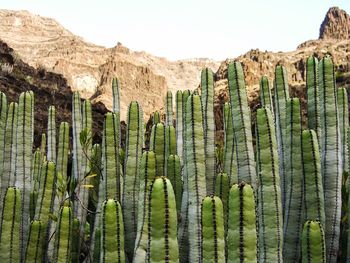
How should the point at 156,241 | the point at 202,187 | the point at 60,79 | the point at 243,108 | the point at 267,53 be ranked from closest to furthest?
1. the point at 156,241
2. the point at 202,187
3. the point at 243,108
4. the point at 60,79
5. the point at 267,53

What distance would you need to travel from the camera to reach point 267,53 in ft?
142

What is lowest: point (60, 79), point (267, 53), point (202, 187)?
point (202, 187)

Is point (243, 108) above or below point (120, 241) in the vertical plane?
above

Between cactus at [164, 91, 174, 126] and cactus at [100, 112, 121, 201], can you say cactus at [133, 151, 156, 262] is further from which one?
cactus at [164, 91, 174, 126]

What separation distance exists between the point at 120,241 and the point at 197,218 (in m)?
0.57

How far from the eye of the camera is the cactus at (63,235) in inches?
170

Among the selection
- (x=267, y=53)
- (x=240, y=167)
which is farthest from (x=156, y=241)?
(x=267, y=53)

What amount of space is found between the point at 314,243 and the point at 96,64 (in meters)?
91.1

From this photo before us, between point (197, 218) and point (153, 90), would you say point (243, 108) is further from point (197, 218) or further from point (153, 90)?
point (153, 90)

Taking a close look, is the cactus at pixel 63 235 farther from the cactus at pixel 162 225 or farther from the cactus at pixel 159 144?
the cactus at pixel 162 225

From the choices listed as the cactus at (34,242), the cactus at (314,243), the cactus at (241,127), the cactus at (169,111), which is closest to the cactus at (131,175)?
the cactus at (34,242)

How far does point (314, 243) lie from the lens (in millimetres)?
3412

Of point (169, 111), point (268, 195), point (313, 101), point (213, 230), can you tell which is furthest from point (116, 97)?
point (213, 230)

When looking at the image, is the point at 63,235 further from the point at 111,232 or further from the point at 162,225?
the point at 162,225
